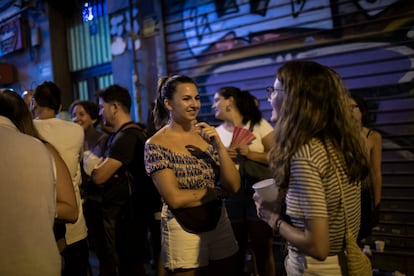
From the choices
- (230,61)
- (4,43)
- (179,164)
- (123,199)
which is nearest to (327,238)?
(179,164)

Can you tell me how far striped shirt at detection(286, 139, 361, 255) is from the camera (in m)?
1.71

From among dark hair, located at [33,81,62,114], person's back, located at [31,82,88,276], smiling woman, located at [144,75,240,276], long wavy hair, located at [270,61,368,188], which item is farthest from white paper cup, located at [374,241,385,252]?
dark hair, located at [33,81,62,114]

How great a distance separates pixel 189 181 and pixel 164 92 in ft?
2.40

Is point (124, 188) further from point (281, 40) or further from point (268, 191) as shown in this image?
point (281, 40)

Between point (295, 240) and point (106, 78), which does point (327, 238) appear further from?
point (106, 78)

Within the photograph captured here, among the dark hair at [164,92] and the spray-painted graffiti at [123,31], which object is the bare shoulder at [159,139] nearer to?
the dark hair at [164,92]

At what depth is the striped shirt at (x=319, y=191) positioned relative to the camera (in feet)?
5.61

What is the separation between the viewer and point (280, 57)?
5.25 meters

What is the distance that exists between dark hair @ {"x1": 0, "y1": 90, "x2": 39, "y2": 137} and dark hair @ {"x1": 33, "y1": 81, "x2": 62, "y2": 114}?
1.35m

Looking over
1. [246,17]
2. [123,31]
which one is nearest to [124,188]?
[246,17]

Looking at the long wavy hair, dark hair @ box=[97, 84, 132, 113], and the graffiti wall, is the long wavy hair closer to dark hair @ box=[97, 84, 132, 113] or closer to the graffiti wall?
dark hair @ box=[97, 84, 132, 113]

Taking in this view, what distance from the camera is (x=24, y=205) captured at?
1.67 meters

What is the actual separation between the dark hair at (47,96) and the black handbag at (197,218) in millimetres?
1684

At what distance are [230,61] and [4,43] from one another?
616 centimetres
